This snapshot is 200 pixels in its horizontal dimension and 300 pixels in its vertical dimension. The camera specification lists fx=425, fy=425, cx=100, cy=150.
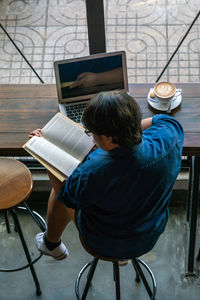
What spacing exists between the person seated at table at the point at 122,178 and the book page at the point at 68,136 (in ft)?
0.58

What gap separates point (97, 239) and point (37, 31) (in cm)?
279

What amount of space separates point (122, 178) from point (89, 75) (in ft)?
2.74

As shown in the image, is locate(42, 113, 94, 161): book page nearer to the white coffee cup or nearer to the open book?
the open book

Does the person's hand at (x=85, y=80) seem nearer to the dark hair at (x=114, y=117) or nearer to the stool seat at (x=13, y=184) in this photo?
the stool seat at (x=13, y=184)

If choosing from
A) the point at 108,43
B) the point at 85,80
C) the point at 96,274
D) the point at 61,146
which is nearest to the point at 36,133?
the point at 61,146

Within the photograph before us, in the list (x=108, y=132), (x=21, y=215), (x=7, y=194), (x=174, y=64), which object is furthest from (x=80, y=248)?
(x=174, y=64)

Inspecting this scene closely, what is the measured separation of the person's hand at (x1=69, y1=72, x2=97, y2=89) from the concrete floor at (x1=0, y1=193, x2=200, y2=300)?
1204 mm

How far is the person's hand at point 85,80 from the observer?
2.24 m

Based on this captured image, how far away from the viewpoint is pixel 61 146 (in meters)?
2.02

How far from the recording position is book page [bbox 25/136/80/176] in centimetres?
192

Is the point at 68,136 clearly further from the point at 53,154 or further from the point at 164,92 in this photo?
the point at 164,92

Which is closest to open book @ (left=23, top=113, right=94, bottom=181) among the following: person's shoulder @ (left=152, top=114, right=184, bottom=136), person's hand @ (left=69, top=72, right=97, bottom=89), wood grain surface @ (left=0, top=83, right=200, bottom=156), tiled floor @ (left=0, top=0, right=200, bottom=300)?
wood grain surface @ (left=0, top=83, right=200, bottom=156)

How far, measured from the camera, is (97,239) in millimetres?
1892

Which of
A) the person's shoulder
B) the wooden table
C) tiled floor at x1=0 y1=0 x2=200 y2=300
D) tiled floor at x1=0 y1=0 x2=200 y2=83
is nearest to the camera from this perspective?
the person's shoulder
